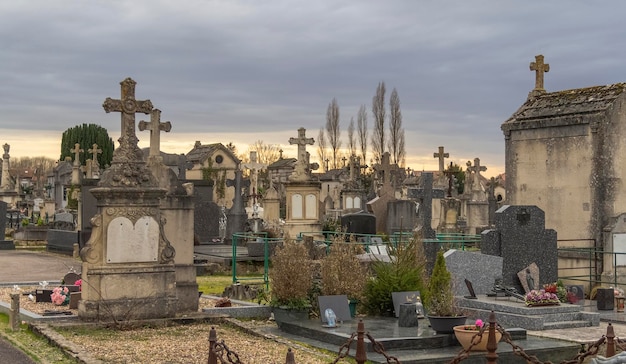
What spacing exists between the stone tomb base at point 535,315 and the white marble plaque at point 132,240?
5060 mm

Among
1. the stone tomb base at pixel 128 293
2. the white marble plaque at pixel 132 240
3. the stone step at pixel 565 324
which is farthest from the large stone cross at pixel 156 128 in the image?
the stone step at pixel 565 324

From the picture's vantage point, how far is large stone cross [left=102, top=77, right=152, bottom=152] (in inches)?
512

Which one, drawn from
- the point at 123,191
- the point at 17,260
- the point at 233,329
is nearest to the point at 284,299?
the point at 233,329

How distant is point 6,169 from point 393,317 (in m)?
39.1

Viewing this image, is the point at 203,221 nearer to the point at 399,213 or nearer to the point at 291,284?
the point at 399,213

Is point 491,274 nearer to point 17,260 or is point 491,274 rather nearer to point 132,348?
point 132,348

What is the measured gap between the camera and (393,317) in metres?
13.0

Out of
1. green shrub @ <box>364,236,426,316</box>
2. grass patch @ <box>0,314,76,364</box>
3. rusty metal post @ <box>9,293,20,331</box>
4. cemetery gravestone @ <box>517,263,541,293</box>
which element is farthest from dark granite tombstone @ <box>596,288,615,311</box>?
rusty metal post @ <box>9,293,20,331</box>

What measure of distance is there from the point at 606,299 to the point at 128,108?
9157 mm

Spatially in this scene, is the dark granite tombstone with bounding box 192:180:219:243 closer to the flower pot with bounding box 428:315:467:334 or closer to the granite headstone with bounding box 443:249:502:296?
the granite headstone with bounding box 443:249:502:296

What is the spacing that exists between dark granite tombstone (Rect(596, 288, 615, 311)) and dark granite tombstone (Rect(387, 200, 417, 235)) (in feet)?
33.5

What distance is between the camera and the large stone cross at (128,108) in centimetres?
1301

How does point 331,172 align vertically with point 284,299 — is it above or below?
above

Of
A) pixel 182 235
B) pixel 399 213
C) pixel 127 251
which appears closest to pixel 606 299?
pixel 182 235
